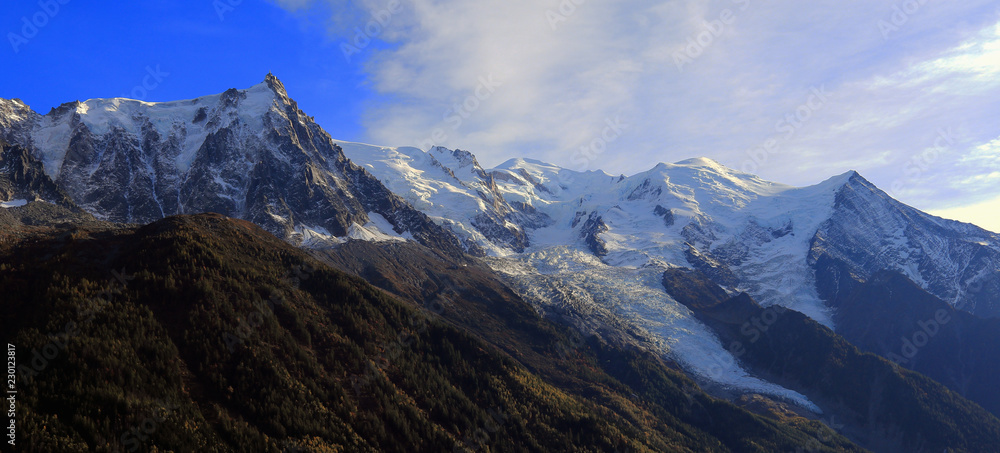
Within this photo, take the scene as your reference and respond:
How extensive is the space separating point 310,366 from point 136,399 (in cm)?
1957

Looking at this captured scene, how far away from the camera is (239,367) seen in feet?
181

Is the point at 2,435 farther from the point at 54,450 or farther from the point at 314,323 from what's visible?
the point at 314,323

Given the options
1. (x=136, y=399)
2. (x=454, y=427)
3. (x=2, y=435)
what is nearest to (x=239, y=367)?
(x=136, y=399)

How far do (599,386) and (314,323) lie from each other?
95.4 m

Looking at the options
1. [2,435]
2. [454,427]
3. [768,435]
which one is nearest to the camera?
[2,435]

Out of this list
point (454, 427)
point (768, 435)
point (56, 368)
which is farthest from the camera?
point (768, 435)

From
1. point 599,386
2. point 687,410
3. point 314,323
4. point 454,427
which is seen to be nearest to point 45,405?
point 314,323

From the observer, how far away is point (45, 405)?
1612 inches

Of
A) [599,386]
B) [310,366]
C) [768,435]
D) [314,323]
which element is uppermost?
[314,323]

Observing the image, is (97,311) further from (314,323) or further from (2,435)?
(314,323)

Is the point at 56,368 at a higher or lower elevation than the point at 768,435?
higher

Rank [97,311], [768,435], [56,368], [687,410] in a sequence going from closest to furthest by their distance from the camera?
[56,368]
[97,311]
[768,435]
[687,410]

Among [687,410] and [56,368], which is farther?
[687,410]

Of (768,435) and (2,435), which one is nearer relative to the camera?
(2,435)
